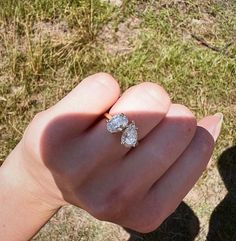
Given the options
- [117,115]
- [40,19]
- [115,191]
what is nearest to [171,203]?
[115,191]

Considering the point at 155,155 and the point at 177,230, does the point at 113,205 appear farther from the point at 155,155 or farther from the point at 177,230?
the point at 177,230

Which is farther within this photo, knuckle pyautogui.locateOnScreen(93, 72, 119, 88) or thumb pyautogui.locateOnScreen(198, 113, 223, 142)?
thumb pyautogui.locateOnScreen(198, 113, 223, 142)

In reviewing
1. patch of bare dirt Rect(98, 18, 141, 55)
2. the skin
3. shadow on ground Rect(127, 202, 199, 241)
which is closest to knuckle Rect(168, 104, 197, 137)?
the skin

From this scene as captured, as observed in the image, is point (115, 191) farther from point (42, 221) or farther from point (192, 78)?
point (192, 78)

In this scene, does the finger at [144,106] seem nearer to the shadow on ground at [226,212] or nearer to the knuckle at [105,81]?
the knuckle at [105,81]

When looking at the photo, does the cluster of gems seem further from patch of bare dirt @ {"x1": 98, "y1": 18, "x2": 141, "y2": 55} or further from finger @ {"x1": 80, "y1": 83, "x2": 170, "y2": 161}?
patch of bare dirt @ {"x1": 98, "y1": 18, "x2": 141, "y2": 55}

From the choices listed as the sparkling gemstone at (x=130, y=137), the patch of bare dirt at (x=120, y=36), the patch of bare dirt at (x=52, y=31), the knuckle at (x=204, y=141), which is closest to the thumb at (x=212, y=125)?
the knuckle at (x=204, y=141)
